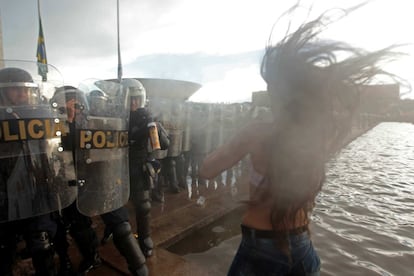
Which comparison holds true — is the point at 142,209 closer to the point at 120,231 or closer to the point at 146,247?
the point at 146,247

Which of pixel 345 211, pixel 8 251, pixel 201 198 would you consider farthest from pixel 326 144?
pixel 345 211

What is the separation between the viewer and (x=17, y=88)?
2068mm

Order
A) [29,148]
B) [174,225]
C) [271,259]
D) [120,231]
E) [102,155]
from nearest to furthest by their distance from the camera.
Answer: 1. [271,259]
2. [29,148]
3. [102,155]
4. [120,231]
5. [174,225]

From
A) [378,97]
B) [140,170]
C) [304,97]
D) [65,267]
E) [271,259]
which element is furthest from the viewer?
[140,170]

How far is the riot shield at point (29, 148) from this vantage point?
76.8 inches

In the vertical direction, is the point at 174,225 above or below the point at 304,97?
below

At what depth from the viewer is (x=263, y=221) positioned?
137cm

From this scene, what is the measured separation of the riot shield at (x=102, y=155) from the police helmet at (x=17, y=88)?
41 centimetres

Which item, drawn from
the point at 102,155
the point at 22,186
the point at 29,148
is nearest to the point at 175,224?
the point at 102,155

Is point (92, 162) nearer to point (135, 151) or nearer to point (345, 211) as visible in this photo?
point (135, 151)

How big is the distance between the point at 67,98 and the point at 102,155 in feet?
2.02

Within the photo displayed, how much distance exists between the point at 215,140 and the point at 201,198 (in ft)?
7.59

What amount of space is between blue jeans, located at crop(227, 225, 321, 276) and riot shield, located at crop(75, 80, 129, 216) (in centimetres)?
146

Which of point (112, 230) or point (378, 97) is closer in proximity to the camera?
point (378, 97)
